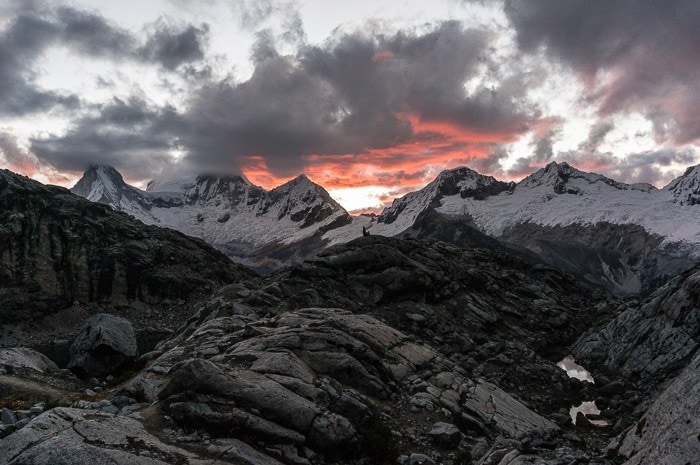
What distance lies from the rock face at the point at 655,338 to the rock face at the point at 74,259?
376ft

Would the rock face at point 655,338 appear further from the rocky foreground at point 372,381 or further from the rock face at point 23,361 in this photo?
the rock face at point 23,361

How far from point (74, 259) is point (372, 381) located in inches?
4888

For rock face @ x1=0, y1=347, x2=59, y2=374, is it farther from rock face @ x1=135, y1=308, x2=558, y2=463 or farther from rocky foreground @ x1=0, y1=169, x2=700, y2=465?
rock face @ x1=135, y1=308, x2=558, y2=463

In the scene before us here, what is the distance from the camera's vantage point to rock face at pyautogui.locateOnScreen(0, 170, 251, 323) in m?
110

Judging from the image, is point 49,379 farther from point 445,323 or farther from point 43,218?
point 43,218

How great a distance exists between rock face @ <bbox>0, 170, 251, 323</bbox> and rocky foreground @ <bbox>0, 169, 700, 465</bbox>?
85091 millimetres

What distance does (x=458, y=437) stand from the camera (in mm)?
22062

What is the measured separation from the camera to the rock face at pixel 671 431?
1088 centimetres

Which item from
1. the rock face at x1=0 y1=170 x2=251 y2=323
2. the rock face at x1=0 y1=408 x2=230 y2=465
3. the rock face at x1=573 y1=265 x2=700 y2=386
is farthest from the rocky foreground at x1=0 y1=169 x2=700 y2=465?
the rock face at x1=0 y1=170 x2=251 y2=323

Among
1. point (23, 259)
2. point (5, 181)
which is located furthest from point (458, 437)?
point (5, 181)

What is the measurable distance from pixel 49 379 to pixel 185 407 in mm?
18121

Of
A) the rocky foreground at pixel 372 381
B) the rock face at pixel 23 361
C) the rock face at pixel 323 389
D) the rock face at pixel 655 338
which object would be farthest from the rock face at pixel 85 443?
the rock face at pixel 655 338

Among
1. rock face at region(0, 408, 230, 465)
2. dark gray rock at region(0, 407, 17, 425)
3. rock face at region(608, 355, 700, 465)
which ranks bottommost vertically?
dark gray rock at region(0, 407, 17, 425)

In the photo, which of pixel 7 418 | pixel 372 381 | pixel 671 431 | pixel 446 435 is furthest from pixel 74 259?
pixel 671 431
